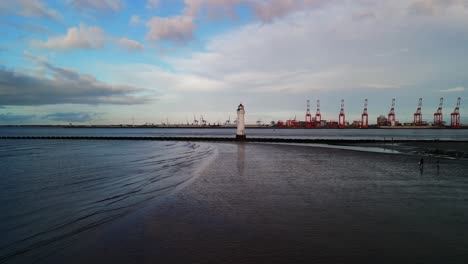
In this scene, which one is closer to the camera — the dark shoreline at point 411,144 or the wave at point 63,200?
the wave at point 63,200

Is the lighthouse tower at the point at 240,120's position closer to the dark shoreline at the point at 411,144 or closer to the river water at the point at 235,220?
the dark shoreline at the point at 411,144

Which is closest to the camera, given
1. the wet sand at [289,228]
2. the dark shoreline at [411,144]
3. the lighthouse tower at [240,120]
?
the wet sand at [289,228]

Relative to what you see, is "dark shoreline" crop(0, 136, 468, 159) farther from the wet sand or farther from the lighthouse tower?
the wet sand

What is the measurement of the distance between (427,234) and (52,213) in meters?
9.30

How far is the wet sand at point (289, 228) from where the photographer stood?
16.2ft

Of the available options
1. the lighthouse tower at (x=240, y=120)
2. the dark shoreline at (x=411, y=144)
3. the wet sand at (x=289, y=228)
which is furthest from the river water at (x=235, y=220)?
the lighthouse tower at (x=240, y=120)

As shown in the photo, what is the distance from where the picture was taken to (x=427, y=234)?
5.88 metres

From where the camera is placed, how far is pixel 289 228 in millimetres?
6316

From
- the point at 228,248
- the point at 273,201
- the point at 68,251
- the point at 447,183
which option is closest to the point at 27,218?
the point at 68,251

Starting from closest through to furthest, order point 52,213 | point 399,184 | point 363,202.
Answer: point 52,213 < point 363,202 < point 399,184

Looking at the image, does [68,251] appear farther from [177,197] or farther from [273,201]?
[273,201]

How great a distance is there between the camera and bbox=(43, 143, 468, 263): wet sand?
4930 mm

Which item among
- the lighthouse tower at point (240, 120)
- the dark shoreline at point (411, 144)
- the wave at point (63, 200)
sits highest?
the lighthouse tower at point (240, 120)

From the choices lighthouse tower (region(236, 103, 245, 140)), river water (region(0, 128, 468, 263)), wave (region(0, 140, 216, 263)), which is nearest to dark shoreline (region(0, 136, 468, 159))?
lighthouse tower (region(236, 103, 245, 140))
